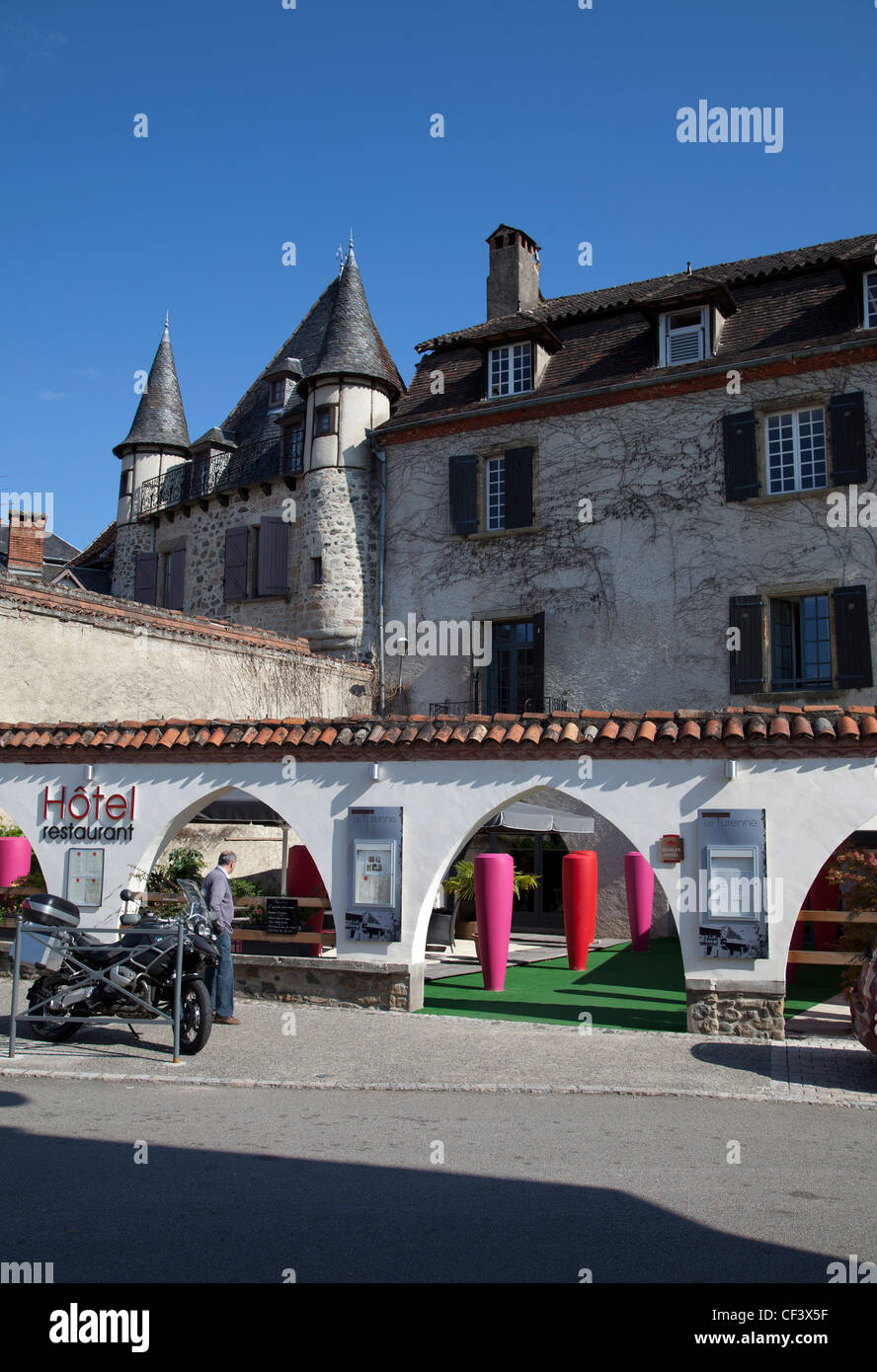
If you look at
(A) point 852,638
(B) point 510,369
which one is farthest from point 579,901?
(B) point 510,369

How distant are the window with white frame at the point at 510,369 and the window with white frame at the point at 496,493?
1415 mm

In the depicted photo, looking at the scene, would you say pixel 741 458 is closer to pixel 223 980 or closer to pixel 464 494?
pixel 464 494

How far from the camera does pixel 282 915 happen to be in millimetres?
11844

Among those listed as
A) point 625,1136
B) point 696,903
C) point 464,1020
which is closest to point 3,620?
point 464,1020

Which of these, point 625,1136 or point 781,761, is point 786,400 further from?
point 625,1136

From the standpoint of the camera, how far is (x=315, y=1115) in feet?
23.7

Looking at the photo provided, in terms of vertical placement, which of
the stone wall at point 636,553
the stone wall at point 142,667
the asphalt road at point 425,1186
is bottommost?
the asphalt road at point 425,1186

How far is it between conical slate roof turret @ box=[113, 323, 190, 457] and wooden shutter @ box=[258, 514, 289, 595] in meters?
5.48

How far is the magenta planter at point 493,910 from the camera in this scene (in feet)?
40.7

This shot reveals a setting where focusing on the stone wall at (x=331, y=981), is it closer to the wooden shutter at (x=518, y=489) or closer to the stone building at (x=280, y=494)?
the wooden shutter at (x=518, y=489)

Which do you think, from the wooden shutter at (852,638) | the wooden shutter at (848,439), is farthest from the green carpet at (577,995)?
the wooden shutter at (848,439)

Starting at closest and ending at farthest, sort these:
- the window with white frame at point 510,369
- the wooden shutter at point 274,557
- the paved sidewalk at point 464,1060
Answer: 1. the paved sidewalk at point 464,1060
2. the window with white frame at point 510,369
3. the wooden shutter at point 274,557

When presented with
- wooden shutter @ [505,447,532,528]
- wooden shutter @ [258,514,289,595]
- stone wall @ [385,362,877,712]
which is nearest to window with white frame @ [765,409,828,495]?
stone wall @ [385,362,877,712]
